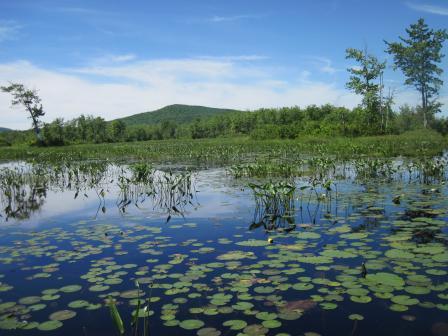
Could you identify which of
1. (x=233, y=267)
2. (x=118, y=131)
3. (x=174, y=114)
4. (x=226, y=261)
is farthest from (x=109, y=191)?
(x=174, y=114)

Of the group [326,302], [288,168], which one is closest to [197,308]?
[326,302]

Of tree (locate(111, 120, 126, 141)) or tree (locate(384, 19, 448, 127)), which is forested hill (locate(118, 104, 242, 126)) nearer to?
tree (locate(111, 120, 126, 141))

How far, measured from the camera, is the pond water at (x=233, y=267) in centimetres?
372

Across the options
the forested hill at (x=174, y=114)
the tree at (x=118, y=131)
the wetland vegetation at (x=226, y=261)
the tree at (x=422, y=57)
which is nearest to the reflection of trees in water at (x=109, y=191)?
the wetland vegetation at (x=226, y=261)

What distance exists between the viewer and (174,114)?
181875 millimetres

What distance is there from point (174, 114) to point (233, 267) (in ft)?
591

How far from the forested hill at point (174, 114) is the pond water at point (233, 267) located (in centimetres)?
16005

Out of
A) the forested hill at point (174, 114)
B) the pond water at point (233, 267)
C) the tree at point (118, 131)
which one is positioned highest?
the forested hill at point (174, 114)

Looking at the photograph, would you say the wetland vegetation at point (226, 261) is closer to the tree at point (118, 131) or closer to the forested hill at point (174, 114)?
the tree at point (118, 131)

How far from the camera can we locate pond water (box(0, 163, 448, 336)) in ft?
12.2

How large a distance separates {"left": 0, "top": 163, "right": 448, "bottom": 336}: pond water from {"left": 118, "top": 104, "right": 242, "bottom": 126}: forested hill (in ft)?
525

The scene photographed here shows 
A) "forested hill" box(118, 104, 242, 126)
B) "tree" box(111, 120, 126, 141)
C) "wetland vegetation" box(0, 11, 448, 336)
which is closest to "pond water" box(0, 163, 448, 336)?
"wetland vegetation" box(0, 11, 448, 336)

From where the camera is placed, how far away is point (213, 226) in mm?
7316

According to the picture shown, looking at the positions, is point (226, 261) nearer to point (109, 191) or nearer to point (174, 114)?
point (109, 191)
